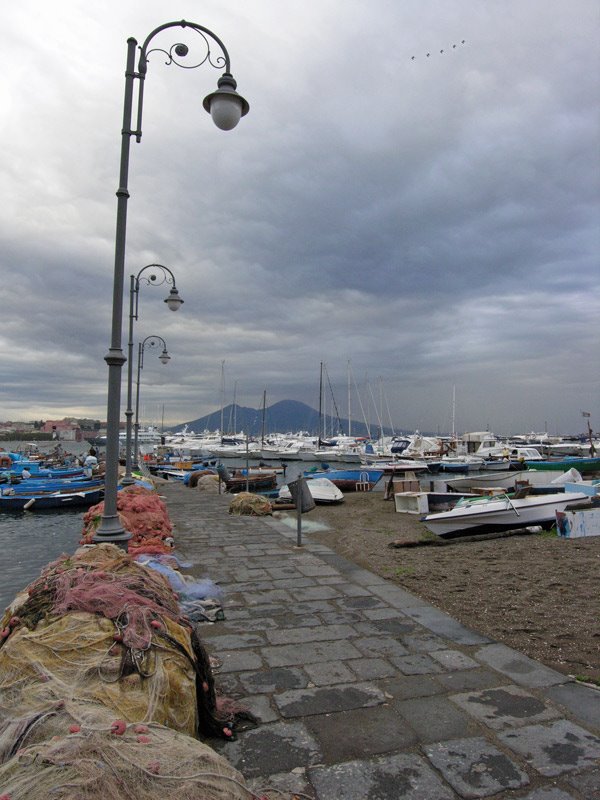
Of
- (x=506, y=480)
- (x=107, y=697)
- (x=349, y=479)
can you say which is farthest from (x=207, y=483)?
(x=107, y=697)

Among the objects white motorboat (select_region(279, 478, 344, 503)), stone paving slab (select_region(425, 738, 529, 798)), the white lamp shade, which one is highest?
the white lamp shade

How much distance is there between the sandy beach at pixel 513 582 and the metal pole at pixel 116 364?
3.51 metres

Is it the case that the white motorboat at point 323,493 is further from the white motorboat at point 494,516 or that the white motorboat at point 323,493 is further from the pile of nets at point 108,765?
the pile of nets at point 108,765

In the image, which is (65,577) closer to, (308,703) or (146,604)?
(146,604)

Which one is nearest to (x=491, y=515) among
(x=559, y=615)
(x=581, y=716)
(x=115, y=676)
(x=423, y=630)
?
(x=559, y=615)

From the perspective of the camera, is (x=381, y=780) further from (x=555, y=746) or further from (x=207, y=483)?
(x=207, y=483)

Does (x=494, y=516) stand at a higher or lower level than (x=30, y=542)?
higher

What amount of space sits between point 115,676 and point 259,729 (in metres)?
0.99

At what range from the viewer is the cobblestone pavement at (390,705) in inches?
97.1

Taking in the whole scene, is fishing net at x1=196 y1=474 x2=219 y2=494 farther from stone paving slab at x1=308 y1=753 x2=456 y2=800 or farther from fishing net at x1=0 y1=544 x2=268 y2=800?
stone paving slab at x1=308 y1=753 x2=456 y2=800

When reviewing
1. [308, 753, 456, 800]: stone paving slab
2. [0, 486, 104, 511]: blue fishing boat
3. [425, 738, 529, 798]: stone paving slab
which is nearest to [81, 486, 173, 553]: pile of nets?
[308, 753, 456, 800]: stone paving slab

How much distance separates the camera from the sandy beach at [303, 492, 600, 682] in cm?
433

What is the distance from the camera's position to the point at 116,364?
5.91 m

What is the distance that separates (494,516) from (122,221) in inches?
350
